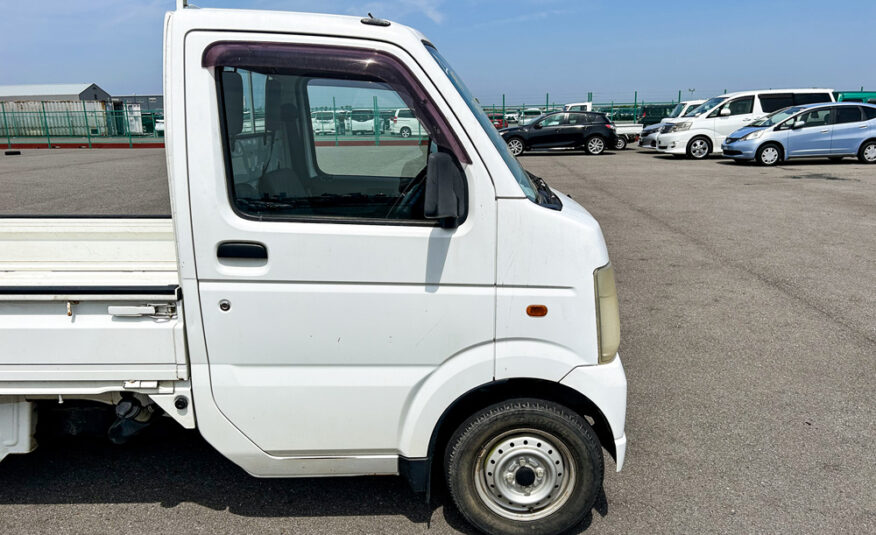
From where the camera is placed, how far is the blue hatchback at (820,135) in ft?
58.9

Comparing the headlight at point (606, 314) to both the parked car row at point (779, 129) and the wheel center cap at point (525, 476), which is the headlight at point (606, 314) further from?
the parked car row at point (779, 129)

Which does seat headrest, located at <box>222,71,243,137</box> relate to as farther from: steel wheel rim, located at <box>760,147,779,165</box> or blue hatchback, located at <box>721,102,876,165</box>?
steel wheel rim, located at <box>760,147,779,165</box>

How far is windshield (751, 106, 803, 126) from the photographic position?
18469 millimetres

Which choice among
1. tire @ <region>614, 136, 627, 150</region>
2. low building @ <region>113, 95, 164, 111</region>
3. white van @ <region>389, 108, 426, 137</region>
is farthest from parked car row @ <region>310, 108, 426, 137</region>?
tire @ <region>614, 136, 627, 150</region>

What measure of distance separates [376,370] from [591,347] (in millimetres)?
873

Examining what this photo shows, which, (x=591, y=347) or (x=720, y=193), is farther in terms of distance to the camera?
(x=720, y=193)

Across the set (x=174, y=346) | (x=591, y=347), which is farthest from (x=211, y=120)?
(x=591, y=347)

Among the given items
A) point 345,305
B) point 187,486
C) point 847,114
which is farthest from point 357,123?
point 847,114

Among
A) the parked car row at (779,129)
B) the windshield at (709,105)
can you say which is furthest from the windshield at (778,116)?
the windshield at (709,105)

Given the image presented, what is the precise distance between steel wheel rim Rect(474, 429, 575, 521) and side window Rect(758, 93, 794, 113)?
21359mm

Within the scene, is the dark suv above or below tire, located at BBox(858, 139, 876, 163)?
above

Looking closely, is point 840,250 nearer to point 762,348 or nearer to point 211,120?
point 762,348

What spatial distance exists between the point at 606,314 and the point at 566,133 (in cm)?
2221

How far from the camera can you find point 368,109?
109 inches
